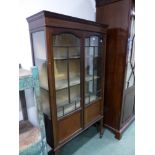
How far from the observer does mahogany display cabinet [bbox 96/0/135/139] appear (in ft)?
5.52

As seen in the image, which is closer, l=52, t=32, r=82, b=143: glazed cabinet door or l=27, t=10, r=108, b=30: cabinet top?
l=27, t=10, r=108, b=30: cabinet top

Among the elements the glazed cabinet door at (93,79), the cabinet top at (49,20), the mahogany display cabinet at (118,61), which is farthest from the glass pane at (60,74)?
the mahogany display cabinet at (118,61)

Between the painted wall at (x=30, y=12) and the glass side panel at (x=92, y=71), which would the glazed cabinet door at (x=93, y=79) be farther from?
the painted wall at (x=30, y=12)

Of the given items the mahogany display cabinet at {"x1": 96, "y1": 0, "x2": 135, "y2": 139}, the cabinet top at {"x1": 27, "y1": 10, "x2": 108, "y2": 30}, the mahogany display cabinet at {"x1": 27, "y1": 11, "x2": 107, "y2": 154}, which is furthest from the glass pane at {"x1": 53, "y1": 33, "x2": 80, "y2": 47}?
the mahogany display cabinet at {"x1": 96, "y1": 0, "x2": 135, "y2": 139}

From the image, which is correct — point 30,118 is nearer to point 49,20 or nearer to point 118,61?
point 49,20

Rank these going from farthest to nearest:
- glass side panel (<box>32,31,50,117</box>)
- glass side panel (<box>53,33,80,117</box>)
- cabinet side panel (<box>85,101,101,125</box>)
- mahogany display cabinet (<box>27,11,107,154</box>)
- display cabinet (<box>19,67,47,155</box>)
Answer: cabinet side panel (<box>85,101,101,125</box>)
glass side panel (<box>53,33,80,117</box>)
glass side panel (<box>32,31,50,117</box>)
mahogany display cabinet (<box>27,11,107,154</box>)
display cabinet (<box>19,67,47,155</box>)

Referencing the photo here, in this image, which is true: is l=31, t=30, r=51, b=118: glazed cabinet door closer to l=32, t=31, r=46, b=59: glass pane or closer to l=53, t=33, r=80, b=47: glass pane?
l=32, t=31, r=46, b=59: glass pane

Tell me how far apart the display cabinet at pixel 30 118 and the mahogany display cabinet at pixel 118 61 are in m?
1.16

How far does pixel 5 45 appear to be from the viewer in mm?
579

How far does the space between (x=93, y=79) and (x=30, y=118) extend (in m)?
0.96

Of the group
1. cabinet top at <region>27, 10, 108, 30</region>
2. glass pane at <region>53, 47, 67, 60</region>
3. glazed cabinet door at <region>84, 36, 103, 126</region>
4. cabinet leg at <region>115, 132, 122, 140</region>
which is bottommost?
cabinet leg at <region>115, 132, 122, 140</region>

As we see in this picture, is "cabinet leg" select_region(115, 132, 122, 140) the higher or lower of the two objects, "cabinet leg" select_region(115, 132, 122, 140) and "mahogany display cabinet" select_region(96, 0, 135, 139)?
the lower
